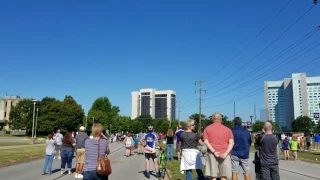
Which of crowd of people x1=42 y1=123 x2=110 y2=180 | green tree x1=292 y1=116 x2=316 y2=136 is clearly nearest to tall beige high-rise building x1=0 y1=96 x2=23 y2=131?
green tree x1=292 y1=116 x2=316 y2=136

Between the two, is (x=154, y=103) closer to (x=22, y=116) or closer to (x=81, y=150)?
(x=22, y=116)

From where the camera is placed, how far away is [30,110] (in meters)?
88.8

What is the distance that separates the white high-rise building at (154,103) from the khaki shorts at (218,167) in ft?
456

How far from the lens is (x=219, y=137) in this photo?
6.90 m

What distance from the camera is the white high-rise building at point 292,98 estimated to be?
13888 centimetres

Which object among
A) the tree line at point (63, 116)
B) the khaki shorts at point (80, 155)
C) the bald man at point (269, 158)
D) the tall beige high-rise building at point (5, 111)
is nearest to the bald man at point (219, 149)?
the bald man at point (269, 158)

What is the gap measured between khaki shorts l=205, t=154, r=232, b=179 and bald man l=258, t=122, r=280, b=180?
96 cm

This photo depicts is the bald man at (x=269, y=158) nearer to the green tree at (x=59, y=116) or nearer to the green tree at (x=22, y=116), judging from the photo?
the green tree at (x=59, y=116)

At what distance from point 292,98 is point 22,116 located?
367 ft

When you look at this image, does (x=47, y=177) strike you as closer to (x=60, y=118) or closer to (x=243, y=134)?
(x=243, y=134)

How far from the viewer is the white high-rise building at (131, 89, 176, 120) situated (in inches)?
5910

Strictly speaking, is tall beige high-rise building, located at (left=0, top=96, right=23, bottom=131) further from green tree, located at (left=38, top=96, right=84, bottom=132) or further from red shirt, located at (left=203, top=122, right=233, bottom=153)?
red shirt, located at (left=203, top=122, right=233, bottom=153)

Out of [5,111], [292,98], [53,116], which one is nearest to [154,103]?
[292,98]

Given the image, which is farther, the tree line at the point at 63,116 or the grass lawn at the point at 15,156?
the tree line at the point at 63,116
